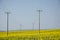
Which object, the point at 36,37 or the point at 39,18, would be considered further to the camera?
the point at 39,18

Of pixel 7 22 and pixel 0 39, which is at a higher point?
pixel 7 22

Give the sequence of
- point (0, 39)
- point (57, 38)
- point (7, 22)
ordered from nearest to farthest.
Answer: point (0, 39)
point (57, 38)
point (7, 22)

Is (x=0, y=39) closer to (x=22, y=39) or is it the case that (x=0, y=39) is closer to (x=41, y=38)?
(x=22, y=39)

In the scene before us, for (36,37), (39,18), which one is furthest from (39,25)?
(36,37)

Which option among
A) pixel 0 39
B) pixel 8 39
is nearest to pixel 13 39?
pixel 8 39

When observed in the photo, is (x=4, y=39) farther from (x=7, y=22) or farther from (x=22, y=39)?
(x=7, y=22)

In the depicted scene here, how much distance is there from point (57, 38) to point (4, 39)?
3.77m

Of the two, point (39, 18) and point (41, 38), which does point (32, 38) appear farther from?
point (39, 18)

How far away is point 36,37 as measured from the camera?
32.1 ft

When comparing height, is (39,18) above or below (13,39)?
above

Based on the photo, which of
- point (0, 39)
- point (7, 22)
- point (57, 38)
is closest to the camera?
point (0, 39)

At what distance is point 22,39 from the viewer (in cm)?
948

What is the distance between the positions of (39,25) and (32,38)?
470 centimetres

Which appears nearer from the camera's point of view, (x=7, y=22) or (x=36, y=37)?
(x=36, y=37)
